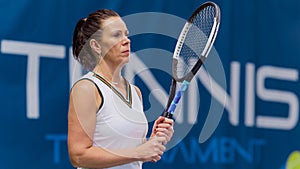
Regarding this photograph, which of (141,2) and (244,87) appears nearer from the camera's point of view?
(141,2)

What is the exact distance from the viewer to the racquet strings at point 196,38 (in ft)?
9.33

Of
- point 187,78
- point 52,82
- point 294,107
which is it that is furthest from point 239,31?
point 187,78

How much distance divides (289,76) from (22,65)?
1.84 metres

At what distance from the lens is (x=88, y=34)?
2434mm

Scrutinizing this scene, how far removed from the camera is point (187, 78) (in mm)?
2580

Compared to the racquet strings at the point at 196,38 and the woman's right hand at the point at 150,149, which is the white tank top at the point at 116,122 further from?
the racquet strings at the point at 196,38

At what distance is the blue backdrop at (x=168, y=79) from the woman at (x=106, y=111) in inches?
34.5

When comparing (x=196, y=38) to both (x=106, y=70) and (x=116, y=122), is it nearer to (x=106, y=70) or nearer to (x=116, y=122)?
(x=106, y=70)

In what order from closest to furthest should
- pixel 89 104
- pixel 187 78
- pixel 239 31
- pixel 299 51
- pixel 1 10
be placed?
pixel 89 104
pixel 187 78
pixel 1 10
pixel 239 31
pixel 299 51

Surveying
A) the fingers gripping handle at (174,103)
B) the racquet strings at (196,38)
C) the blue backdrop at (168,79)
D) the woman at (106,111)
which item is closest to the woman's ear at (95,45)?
the woman at (106,111)

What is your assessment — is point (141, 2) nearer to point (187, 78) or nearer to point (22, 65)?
point (22, 65)

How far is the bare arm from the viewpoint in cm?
228

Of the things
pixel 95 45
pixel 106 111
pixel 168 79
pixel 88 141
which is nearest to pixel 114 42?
pixel 95 45

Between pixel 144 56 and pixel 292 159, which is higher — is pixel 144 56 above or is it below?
above
